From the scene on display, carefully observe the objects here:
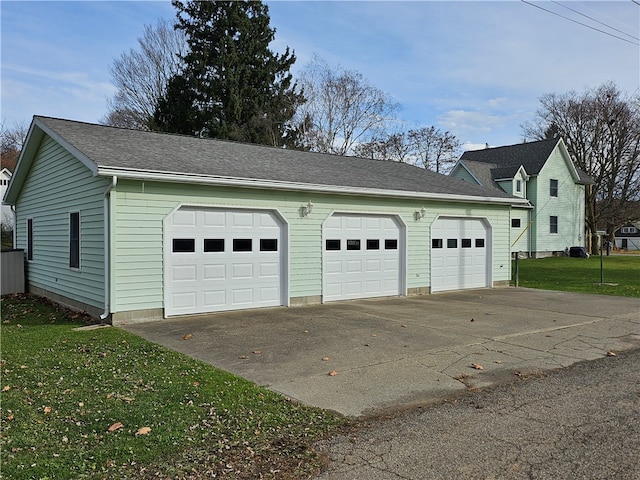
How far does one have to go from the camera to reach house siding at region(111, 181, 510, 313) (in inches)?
382

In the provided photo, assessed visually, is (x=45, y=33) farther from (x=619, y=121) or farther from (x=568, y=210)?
(x=619, y=121)

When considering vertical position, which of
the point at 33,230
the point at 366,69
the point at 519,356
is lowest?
the point at 519,356

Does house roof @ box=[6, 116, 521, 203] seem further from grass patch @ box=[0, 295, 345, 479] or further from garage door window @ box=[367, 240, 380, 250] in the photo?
grass patch @ box=[0, 295, 345, 479]

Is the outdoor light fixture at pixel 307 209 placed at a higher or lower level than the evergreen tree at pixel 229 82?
lower

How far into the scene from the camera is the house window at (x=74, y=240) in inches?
448

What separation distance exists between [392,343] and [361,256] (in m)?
5.55

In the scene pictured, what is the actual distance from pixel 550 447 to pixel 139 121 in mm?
34396

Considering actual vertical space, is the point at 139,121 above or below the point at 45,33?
above

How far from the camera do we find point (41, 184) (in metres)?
13.8

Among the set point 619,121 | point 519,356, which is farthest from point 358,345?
point 619,121

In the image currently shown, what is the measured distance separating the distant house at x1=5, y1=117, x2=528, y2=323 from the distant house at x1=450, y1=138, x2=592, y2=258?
16371 mm

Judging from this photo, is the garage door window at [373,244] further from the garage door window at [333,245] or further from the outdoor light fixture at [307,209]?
the outdoor light fixture at [307,209]

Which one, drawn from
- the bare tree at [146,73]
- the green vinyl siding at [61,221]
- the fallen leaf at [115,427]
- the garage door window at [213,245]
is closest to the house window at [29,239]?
the green vinyl siding at [61,221]

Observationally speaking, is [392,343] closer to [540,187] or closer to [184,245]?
[184,245]
